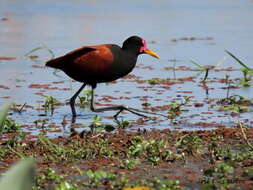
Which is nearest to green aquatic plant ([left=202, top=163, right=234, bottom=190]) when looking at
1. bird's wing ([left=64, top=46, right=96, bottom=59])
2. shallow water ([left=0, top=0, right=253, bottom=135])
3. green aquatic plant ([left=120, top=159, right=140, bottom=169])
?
green aquatic plant ([left=120, top=159, right=140, bottom=169])

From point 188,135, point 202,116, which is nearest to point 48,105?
point 202,116

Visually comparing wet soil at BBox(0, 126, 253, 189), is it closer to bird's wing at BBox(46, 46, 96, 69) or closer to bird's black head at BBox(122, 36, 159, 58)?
bird's wing at BBox(46, 46, 96, 69)

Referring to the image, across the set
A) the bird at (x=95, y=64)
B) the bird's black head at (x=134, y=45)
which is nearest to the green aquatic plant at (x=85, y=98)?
the bird at (x=95, y=64)

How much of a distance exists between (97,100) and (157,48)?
3460 mm

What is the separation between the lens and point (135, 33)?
12297 mm

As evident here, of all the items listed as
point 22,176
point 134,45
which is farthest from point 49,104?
point 22,176

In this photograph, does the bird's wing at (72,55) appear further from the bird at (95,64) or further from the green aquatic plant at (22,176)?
the green aquatic plant at (22,176)

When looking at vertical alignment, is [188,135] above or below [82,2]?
below

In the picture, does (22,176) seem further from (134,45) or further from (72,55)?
(134,45)

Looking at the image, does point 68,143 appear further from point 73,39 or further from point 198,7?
point 198,7

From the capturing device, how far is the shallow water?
763 centimetres

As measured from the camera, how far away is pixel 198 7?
641 inches

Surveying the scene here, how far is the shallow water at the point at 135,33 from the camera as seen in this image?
7.63 meters

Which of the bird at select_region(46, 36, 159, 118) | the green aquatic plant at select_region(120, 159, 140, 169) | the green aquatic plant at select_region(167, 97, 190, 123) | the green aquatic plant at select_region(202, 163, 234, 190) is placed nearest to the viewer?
the green aquatic plant at select_region(202, 163, 234, 190)
